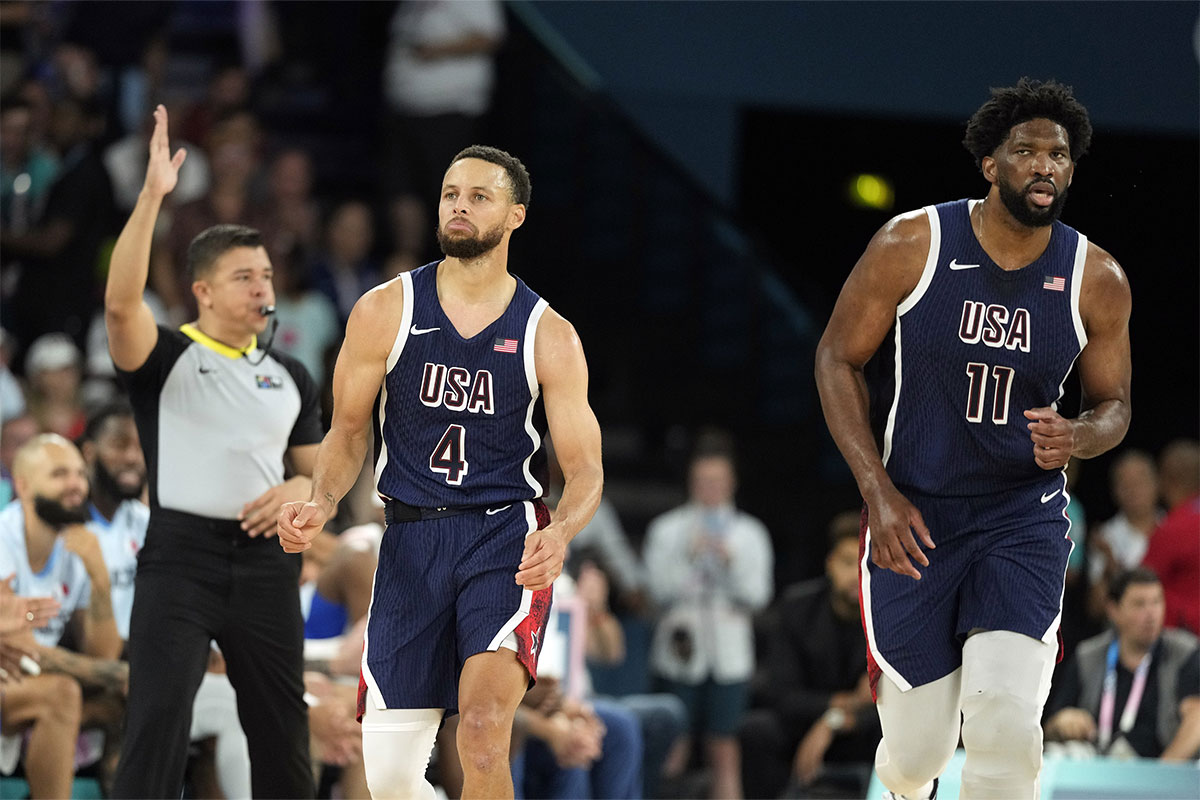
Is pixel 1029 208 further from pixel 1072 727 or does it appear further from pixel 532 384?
pixel 1072 727

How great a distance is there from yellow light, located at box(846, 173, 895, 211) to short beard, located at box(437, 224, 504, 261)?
26.7 feet

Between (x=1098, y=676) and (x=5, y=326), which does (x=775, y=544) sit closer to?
(x=1098, y=676)

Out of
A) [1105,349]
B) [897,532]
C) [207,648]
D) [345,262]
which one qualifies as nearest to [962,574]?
[897,532]

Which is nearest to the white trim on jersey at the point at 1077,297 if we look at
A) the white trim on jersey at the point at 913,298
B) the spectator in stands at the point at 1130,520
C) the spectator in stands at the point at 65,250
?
the white trim on jersey at the point at 913,298

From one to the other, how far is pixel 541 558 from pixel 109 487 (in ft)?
10.3

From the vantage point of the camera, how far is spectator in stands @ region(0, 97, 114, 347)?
10.3m

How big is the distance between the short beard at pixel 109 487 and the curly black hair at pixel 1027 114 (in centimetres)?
376

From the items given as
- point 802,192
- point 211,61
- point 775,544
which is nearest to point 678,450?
point 775,544

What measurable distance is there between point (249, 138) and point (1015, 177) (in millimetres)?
6837

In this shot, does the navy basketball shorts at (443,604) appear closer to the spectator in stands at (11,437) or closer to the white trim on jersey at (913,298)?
the white trim on jersey at (913,298)

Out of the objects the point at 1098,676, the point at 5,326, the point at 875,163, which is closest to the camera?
the point at 1098,676

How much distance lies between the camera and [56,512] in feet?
21.6

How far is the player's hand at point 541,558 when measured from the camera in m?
4.44

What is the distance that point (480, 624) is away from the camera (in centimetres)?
464
